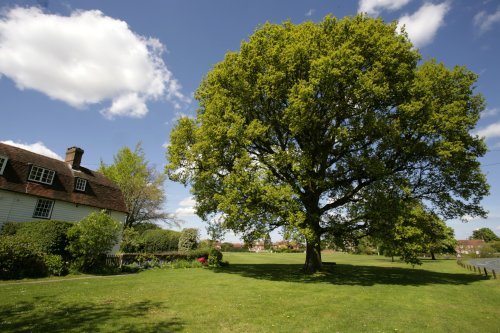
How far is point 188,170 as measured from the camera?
24484mm

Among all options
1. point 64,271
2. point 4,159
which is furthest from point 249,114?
point 4,159

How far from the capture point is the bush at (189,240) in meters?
36.9

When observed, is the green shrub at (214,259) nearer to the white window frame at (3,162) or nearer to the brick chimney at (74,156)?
the brick chimney at (74,156)

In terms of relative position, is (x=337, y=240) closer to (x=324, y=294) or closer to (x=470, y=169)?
(x=324, y=294)

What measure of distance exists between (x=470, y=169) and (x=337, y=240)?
36.7 ft

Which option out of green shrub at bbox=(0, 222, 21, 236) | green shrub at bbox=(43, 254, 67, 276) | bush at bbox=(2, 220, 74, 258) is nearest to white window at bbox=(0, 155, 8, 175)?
green shrub at bbox=(0, 222, 21, 236)

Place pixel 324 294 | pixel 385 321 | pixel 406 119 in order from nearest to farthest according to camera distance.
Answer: pixel 385 321
pixel 324 294
pixel 406 119

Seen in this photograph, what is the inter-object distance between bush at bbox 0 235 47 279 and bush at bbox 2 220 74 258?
1.94 meters

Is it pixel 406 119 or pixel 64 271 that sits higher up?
pixel 406 119

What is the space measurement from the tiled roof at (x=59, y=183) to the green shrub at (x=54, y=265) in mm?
10185

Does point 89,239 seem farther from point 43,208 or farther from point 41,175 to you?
point 41,175

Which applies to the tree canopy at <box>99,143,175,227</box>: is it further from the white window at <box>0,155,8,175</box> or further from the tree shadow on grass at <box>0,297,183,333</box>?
the tree shadow on grass at <box>0,297,183,333</box>

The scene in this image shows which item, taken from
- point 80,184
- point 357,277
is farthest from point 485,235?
point 80,184

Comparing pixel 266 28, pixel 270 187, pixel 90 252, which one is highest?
pixel 266 28
